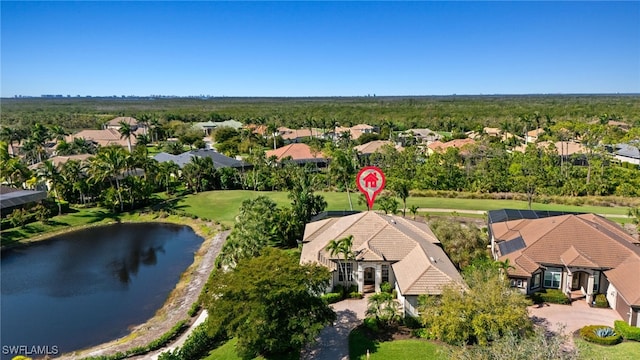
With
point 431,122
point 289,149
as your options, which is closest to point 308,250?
point 289,149

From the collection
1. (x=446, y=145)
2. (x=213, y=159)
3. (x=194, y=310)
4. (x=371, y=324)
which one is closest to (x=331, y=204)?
(x=194, y=310)

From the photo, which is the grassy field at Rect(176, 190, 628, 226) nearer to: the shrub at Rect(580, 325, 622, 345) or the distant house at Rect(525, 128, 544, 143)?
the shrub at Rect(580, 325, 622, 345)

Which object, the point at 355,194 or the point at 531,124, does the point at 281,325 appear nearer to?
the point at 355,194

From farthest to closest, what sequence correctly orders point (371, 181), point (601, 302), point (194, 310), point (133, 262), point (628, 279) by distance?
1. point (133, 262)
2. point (371, 181)
3. point (194, 310)
4. point (601, 302)
5. point (628, 279)

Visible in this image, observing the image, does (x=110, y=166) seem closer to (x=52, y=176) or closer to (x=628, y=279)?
(x=52, y=176)

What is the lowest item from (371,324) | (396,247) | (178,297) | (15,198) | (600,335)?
(178,297)

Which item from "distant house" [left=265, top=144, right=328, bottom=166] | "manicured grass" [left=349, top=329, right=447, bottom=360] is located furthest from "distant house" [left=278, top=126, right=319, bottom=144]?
"manicured grass" [left=349, top=329, right=447, bottom=360]

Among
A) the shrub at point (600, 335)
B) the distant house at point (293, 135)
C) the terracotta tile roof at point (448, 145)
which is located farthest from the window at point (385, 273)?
the distant house at point (293, 135)
